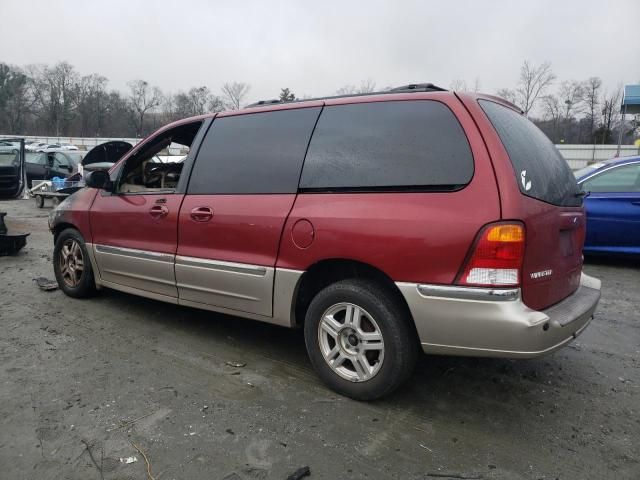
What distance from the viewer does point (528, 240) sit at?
255 cm

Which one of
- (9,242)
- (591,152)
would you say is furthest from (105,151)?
(591,152)

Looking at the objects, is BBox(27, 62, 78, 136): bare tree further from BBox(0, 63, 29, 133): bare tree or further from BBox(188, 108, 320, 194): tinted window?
BBox(188, 108, 320, 194): tinted window

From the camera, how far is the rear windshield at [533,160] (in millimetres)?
2697

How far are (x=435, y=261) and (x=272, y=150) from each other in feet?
4.86

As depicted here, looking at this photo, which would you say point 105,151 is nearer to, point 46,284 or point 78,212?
point 46,284

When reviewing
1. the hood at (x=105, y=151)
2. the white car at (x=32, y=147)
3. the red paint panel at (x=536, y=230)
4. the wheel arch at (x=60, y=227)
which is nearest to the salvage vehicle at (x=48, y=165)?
the white car at (x=32, y=147)

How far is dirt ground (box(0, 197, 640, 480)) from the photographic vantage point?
2438 mm

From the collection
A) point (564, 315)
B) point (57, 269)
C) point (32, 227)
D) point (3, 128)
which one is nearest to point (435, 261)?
point (564, 315)

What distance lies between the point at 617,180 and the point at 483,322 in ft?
18.0

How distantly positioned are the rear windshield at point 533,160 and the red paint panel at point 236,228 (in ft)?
4.42

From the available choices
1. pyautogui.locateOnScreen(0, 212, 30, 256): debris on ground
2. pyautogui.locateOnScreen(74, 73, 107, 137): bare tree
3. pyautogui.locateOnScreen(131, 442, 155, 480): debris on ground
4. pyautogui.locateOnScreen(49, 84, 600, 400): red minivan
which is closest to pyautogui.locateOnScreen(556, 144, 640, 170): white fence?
pyautogui.locateOnScreen(0, 212, 30, 256): debris on ground

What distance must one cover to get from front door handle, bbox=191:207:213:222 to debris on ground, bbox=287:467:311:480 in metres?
1.92

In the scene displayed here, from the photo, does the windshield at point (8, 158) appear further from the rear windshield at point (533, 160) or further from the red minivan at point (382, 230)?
the rear windshield at point (533, 160)

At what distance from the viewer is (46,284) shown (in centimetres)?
572
